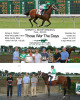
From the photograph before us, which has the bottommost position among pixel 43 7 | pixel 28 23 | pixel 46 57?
pixel 46 57

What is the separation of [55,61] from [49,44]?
3.15ft

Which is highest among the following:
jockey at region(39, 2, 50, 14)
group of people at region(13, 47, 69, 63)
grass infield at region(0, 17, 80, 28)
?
jockey at region(39, 2, 50, 14)

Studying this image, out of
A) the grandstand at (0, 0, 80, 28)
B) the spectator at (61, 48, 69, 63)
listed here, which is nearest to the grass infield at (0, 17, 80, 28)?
the grandstand at (0, 0, 80, 28)

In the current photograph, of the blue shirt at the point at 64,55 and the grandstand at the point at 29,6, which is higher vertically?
the grandstand at the point at 29,6

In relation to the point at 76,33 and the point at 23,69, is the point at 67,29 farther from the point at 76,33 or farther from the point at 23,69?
the point at 23,69

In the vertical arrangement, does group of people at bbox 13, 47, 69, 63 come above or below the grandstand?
below

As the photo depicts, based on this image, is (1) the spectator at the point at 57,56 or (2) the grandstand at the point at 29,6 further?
(2) the grandstand at the point at 29,6

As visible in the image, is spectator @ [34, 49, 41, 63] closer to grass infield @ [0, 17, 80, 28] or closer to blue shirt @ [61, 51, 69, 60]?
blue shirt @ [61, 51, 69, 60]

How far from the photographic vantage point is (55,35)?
44.7 ft

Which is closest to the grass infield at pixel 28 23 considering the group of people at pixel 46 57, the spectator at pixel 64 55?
the group of people at pixel 46 57

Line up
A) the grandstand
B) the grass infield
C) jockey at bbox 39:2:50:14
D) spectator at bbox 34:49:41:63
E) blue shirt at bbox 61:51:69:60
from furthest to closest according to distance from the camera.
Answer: the grass infield
the grandstand
jockey at bbox 39:2:50:14
blue shirt at bbox 61:51:69:60
spectator at bbox 34:49:41:63

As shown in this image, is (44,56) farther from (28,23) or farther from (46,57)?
(28,23)

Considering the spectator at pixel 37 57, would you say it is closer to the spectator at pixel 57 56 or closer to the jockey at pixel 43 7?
the spectator at pixel 57 56

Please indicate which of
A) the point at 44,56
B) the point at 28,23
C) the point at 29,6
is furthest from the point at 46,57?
the point at 29,6
